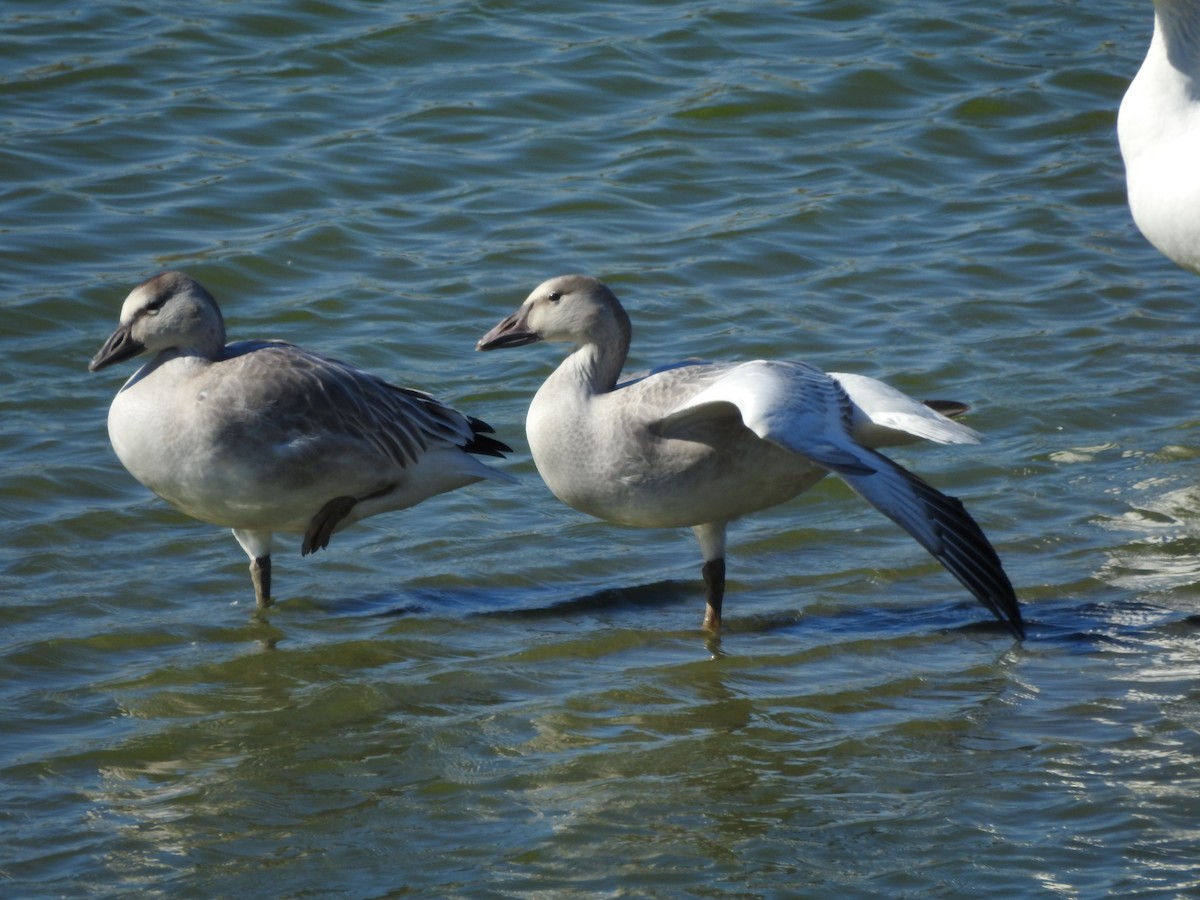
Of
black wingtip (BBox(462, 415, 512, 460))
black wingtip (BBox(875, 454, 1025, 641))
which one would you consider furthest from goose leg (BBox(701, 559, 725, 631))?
black wingtip (BBox(462, 415, 512, 460))

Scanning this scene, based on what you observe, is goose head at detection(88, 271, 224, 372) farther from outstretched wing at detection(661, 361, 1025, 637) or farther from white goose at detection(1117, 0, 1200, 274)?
white goose at detection(1117, 0, 1200, 274)

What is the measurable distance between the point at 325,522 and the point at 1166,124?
15.8 feet

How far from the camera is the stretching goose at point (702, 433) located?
6.52 meters

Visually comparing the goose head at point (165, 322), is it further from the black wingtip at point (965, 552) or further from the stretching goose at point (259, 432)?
the black wingtip at point (965, 552)

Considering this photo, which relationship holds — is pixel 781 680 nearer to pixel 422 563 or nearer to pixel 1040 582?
pixel 1040 582

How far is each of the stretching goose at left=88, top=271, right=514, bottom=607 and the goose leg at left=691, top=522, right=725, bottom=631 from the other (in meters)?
1.06

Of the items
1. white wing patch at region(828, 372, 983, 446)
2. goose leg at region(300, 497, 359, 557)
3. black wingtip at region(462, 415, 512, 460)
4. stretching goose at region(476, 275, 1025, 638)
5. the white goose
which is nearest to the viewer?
stretching goose at region(476, 275, 1025, 638)

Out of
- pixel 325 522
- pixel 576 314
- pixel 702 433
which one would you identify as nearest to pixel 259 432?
pixel 325 522

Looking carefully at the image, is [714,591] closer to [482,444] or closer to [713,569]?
[713,569]

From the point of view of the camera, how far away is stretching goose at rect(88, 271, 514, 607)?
717cm

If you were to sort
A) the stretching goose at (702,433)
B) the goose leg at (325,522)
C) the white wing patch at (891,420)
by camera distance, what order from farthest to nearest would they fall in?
the goose leg at (325,522), the white wing patch at (891,420), the stretching goose at (702,433)

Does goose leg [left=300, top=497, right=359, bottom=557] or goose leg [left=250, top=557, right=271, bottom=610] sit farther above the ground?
goose leg [left=300, top=497, right=359, bottom=557]

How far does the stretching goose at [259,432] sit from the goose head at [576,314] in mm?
627

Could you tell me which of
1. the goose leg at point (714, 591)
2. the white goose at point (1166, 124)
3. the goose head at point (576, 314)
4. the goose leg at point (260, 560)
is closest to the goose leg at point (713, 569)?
the goose leg at point (714, 591)
